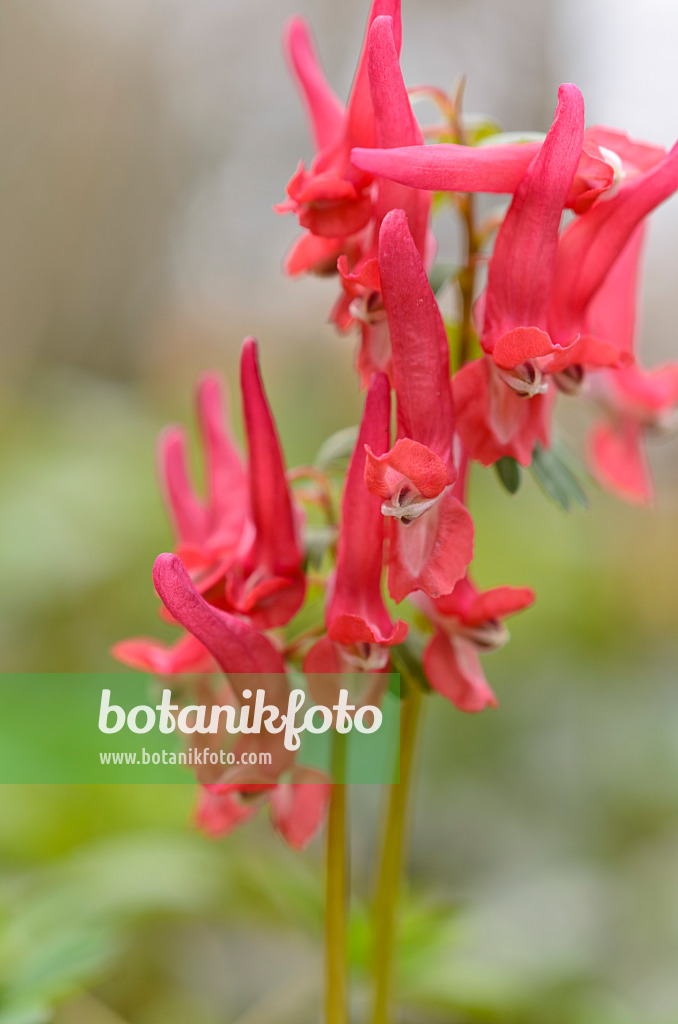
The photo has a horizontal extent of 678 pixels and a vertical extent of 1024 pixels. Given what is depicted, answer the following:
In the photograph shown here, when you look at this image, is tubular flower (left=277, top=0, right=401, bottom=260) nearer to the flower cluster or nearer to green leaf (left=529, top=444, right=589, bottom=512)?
the flower cluster

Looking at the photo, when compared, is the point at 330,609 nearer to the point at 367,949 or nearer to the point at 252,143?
the point at 367,949

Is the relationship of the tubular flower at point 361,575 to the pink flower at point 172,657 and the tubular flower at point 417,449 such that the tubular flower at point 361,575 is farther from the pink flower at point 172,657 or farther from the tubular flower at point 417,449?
the pink flower at point 172,657

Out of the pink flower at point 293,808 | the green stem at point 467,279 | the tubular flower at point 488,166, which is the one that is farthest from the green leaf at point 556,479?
the pink flower at point 293,808

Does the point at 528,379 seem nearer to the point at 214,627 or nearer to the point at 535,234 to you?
the point at 535,234

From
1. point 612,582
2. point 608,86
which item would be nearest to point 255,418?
point 612,582

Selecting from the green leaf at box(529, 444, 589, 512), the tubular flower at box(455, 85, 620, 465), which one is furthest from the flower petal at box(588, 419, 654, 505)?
the tubular flower at box(455, 85, 620, 465)
